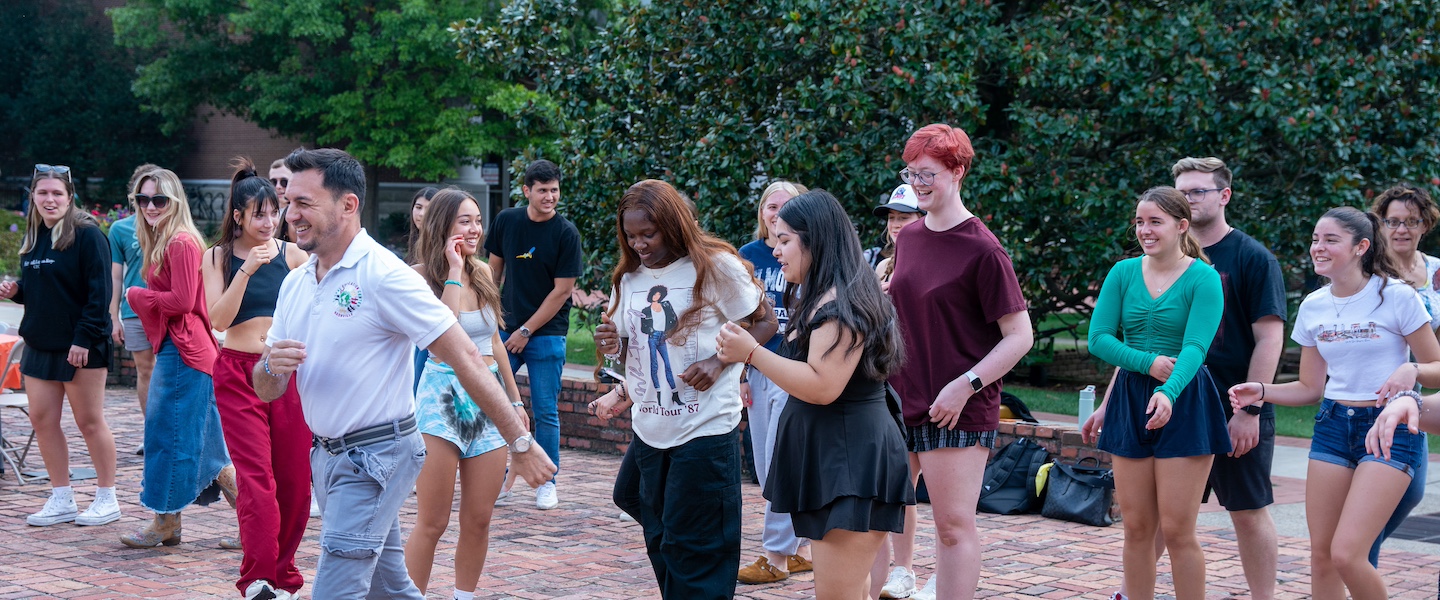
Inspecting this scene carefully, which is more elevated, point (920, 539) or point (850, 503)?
point (850, 503)

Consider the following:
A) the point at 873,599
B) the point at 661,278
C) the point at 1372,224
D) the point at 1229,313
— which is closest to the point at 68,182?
the point at 661,278

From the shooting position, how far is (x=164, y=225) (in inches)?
253

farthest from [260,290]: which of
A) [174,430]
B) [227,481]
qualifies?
[227,481]

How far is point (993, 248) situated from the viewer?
459 centimetres

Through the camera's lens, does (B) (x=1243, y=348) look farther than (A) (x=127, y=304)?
No

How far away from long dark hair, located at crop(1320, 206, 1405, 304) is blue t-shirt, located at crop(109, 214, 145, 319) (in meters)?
7.47

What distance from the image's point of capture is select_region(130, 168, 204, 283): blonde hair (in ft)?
Answer: 20.8

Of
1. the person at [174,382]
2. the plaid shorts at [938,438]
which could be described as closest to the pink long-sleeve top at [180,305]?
the person at [174,382]

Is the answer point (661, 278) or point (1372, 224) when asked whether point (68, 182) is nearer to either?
point (661, 278)

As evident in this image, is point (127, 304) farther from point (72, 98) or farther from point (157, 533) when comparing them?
point (72, 98)

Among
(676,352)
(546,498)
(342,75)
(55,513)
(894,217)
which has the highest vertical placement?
(342,75)

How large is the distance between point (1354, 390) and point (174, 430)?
212 inches

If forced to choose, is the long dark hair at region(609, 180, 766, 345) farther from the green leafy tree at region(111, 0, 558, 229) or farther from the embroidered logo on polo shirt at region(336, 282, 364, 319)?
the green leafy tree at region(111, 0, 558, 229)

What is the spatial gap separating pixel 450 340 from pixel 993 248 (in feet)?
6.50
